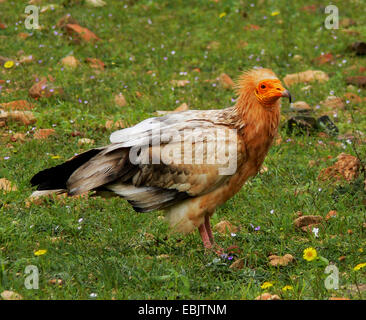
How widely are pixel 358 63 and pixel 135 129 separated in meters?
5.91

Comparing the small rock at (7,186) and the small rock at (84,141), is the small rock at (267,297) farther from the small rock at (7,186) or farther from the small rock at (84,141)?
the small rock at (84,141)

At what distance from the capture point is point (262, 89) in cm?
555

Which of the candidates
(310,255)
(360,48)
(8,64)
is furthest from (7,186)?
(360,48)

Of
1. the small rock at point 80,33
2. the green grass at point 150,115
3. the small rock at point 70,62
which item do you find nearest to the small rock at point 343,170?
the green grass at point 150,115

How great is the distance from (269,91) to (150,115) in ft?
10.7

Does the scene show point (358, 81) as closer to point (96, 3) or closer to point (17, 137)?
point (17, 137)

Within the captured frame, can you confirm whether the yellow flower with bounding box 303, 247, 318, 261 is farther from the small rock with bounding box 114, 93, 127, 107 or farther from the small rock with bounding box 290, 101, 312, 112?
the small rock with bounding box 114, 93, 127, 107

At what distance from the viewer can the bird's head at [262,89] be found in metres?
5.48

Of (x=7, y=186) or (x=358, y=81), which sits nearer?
(x=7, y=186)

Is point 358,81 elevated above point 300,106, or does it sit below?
above

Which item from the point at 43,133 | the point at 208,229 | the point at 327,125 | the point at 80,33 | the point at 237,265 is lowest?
the point at 237,265

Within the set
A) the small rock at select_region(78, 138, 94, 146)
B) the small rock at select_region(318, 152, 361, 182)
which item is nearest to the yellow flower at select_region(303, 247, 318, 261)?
the small rock at select_region(318, 152, 361, 182)

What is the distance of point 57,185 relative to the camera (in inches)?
225
